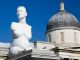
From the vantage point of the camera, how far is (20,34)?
35.7 ft

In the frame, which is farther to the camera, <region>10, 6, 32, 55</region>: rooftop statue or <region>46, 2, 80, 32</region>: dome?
<region>46, 2, 80, 32</region>: dome

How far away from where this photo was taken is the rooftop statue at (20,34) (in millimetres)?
10730

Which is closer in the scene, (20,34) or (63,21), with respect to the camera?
(20,34)

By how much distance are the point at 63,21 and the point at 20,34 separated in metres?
68.5

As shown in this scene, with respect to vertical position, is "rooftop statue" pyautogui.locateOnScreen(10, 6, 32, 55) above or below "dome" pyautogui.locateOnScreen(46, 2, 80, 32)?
below

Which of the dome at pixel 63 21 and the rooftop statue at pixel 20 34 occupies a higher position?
the dome at pixel 63 21

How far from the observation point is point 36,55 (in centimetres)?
1031

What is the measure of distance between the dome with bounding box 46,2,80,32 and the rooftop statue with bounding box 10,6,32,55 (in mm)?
65725

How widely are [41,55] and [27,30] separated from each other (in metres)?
0.91

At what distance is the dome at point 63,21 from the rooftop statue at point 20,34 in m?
65.7

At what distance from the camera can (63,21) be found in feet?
260

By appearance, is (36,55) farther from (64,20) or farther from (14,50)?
(64,20)

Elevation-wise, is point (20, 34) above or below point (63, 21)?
below

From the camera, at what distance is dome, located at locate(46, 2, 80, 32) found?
254 ft
